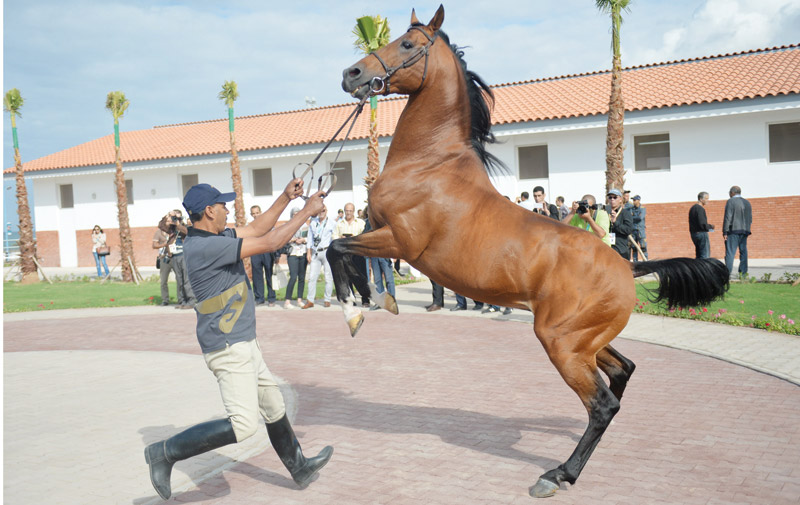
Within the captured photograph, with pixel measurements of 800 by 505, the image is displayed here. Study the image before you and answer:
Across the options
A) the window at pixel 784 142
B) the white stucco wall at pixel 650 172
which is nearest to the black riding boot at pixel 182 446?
the white stucco wall at pixel 650 172

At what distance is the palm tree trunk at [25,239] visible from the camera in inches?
911

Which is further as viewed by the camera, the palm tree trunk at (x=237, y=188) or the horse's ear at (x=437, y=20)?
the palm tree trunk at (x=237, y=188)

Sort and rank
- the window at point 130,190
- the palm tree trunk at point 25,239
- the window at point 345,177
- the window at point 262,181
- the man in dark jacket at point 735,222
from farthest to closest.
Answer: the window at point 130,190 < the window at point 262,181 < the window at point 345,177 < the palm tree trunk at point 25,239 < the man in dark jacket at point 735,222

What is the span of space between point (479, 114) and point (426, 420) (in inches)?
110

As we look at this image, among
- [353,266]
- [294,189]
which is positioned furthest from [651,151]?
[294,189]

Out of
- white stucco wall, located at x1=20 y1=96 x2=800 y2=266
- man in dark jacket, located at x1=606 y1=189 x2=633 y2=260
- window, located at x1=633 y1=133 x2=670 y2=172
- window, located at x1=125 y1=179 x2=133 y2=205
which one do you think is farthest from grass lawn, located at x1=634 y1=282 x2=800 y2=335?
window, located at x1=125 y1=179 x2=133 y2=205

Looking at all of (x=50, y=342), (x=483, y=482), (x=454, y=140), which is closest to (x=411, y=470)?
(x=483, y=482)

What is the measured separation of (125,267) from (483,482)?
20331 mm

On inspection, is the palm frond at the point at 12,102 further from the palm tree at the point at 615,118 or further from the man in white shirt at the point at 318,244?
the palm tree at the point at 615,118

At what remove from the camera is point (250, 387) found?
4.11 m

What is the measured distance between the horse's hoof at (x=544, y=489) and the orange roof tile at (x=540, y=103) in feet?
61.6

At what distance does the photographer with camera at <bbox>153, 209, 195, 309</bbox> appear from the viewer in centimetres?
1327

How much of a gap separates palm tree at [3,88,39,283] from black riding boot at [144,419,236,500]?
883 inches

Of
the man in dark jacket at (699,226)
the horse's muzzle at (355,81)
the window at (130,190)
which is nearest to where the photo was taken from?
the horse's muzzle at (355,81)
